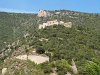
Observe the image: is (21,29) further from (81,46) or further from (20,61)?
(20,61)

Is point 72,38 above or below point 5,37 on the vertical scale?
above

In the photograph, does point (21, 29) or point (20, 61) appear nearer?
point (20, 61)

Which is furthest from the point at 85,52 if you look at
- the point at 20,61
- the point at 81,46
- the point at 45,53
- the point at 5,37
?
the point at 5,37

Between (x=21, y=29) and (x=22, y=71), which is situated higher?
(x=22, y=71)

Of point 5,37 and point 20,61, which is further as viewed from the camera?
point 5,37

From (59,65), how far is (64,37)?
69.3 ft

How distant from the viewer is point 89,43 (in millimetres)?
90188

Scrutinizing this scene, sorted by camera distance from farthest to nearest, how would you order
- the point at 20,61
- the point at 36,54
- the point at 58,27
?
the point at 58,27 → the point at 36,54 → the point at 20,61

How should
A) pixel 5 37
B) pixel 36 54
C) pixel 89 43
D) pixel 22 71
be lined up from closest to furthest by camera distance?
pixel 22 71, pixel 36 54, pixel 89 43, pixel 5 37

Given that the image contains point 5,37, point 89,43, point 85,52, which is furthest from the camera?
point 5,37

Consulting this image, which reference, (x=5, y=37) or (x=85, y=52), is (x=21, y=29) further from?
(x=85, y=52)

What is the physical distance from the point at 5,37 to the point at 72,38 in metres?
78.7

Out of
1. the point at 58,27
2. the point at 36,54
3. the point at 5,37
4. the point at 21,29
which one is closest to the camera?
the point at 36,54

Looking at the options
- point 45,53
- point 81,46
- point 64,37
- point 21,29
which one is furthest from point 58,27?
point 21,29
